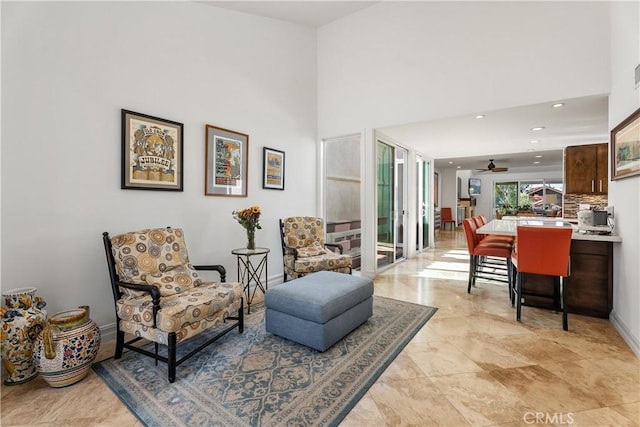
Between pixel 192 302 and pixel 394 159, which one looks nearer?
pixel 192 302

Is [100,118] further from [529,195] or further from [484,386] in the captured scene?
[529,195]

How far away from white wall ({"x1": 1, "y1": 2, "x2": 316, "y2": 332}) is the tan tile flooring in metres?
0.82

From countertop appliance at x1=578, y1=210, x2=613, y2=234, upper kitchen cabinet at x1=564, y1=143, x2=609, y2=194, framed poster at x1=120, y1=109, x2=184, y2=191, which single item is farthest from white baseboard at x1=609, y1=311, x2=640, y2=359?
framed poster at x1=120, y1=109, x2=184, y2=191

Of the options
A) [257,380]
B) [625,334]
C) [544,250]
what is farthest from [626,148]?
[257,380]

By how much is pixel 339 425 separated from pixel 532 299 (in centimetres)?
283

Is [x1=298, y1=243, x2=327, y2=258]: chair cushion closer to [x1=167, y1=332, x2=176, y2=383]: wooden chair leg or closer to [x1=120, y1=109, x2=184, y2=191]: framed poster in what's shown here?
[x1=120, y1=109, x2=184, y2=191]: framed poster

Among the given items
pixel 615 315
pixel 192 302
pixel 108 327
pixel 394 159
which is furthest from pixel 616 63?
pixel 108 327

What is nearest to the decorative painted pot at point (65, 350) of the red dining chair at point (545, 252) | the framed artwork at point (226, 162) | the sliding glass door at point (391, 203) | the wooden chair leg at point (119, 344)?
the wooden chair leg at point (119, 344)

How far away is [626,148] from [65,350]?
4.48m

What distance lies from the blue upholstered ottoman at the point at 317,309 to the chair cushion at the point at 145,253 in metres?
0.89

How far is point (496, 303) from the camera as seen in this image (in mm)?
3299

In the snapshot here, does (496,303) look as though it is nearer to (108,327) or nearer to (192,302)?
(192,302)

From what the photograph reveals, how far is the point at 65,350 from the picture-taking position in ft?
5.90

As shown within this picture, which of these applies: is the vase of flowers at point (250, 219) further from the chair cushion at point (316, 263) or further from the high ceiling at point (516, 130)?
the high ceiling at point (516, 130)
